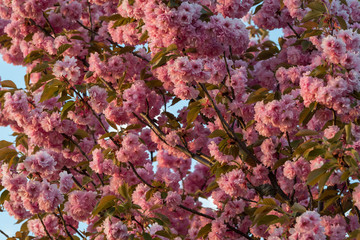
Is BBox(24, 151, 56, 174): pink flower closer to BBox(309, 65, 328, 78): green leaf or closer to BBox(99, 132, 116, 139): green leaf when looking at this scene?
BBox(99, 132, 116, 139): green leaf

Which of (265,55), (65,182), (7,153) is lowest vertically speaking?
(65,182)

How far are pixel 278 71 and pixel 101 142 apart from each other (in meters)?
1.84

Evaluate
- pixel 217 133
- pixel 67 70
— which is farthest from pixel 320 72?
pixel 67 70

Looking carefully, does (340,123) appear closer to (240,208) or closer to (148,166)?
(240,208)

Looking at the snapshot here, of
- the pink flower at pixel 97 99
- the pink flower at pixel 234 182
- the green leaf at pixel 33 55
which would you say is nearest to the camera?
the pink flower at pixel 234 182

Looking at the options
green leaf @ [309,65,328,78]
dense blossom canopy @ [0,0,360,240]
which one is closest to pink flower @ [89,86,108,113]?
dense blossom canopy @ [0,0,360,240]

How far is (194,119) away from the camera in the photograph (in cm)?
390

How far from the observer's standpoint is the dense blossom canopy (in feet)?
10.3

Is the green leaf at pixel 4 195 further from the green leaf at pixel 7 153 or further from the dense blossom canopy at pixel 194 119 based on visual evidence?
the green leaf at pixel 7 153

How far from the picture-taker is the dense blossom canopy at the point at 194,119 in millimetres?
3145

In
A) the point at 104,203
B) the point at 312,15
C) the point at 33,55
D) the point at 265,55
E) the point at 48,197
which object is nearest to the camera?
the point at 104,203

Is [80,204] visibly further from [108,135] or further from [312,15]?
[312,15]

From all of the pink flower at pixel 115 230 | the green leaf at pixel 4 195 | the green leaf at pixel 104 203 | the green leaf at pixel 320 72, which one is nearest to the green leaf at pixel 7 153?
the green leaf at pixel 4 195

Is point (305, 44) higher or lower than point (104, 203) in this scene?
higher
